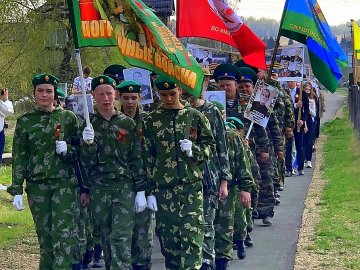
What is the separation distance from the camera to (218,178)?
973cm

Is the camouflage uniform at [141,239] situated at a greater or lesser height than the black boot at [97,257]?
greater

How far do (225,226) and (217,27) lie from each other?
3.16 meters

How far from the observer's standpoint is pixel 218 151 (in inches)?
382

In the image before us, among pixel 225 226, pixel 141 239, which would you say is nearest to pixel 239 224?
pixel 225 226

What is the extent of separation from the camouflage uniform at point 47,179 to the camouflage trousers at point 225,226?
1.68 meters

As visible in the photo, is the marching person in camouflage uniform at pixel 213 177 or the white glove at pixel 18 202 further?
the marching person in camouflage uniform at pixel 213 177

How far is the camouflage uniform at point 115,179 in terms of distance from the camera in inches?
363

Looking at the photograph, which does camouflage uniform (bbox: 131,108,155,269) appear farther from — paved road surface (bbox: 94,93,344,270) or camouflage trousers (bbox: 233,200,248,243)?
camouflage trousers (bbox: 233,200,248,243)

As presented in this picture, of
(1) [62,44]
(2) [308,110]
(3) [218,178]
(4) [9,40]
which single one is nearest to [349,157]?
(2) [308,110]

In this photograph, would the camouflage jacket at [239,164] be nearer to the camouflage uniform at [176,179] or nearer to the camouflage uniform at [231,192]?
the camouflage uniform at [231,192]

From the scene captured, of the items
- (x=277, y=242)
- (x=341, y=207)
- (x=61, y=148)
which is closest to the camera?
(x=61, y=148)

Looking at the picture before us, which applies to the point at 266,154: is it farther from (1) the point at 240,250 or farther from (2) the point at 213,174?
(2) the point at 213,174

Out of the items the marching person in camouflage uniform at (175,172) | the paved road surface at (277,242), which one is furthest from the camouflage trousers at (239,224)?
the marching person in camouflage uniform at (175,172)

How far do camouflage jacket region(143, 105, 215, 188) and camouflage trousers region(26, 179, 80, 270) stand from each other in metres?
0.76
